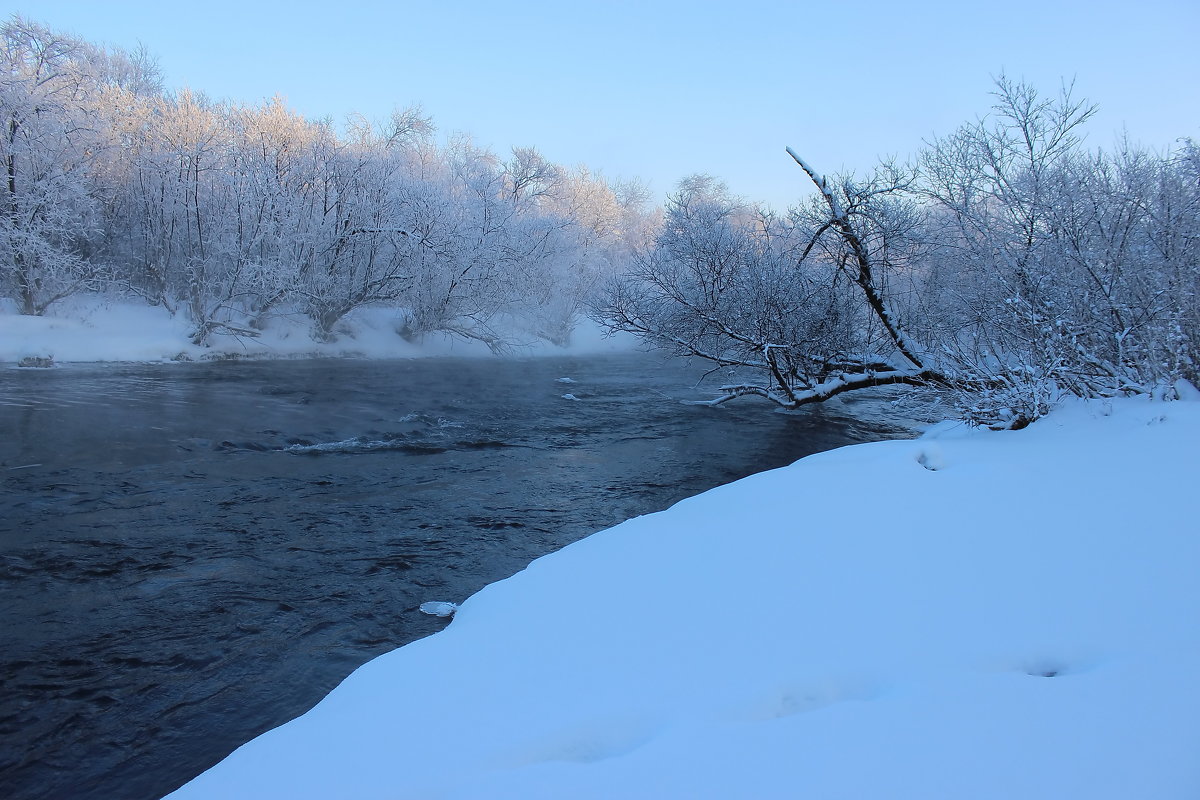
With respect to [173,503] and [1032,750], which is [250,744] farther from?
[173,503]

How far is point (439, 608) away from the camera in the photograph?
5.20m

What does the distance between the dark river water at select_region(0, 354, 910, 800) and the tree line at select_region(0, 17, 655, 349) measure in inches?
334

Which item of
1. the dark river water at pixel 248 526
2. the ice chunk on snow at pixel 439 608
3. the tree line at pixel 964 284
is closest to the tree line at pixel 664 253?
the tree line at pixel 964 284

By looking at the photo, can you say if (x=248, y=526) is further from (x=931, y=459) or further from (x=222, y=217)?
(x=222, y=217)

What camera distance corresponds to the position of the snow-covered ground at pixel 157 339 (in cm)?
1994

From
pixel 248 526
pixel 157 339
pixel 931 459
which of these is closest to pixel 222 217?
pixel 157 339

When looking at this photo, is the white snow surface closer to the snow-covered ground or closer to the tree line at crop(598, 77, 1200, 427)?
the tree line at crop(598, 77, 1200, 427)

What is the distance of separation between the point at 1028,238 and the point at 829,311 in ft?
12.9

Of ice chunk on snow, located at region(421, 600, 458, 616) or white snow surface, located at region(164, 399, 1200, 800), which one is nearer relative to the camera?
white snow surface, located at region(164, 399, 1200, 800)

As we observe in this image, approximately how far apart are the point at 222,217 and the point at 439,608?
2556 centimetres

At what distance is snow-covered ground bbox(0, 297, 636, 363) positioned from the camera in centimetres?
1994

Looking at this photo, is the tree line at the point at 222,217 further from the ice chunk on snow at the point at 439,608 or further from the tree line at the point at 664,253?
the ice chunk on snow at the point at 439,608

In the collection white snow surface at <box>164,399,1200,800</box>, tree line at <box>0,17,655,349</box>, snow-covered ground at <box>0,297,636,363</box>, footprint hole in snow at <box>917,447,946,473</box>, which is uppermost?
tree line at <box>0,17,655,349</box>

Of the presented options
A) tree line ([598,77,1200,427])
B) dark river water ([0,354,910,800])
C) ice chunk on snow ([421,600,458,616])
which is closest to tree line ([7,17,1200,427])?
tree line ([598,77,1200,427])
